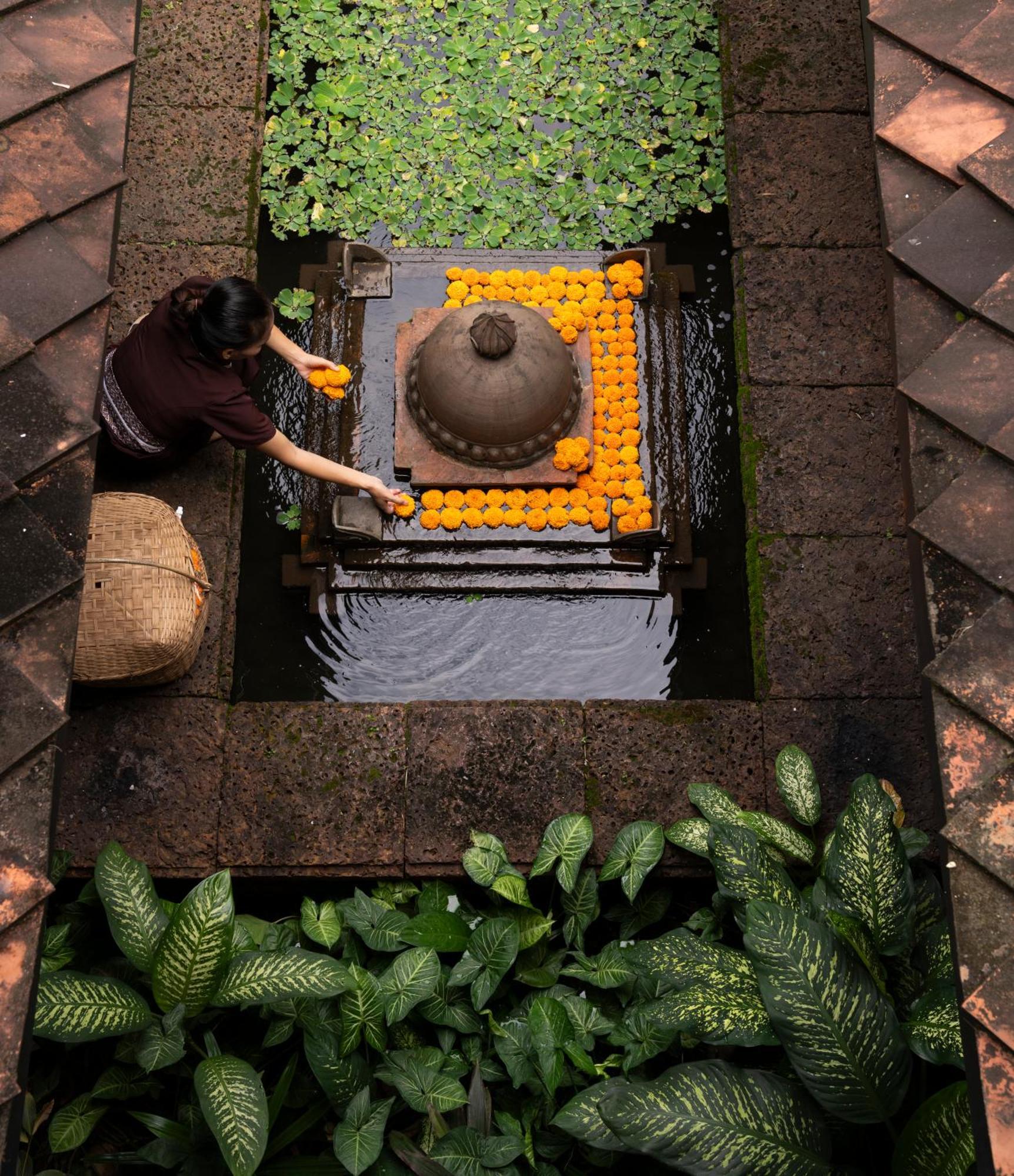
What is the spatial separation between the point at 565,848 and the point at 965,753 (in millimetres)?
1676

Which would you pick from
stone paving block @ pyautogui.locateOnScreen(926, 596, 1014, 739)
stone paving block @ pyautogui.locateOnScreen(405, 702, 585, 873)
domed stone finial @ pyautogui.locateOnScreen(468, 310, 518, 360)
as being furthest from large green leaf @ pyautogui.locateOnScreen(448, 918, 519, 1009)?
domed stone finial @ pyautogui.locateOnScreen(468, 310, 518, 360)

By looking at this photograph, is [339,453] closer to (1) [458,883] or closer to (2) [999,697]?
(1) [458,883]

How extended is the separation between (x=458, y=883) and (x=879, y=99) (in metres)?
2.86

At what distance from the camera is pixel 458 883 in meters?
3.88

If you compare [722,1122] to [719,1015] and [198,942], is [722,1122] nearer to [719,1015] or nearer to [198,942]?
[719,1015]

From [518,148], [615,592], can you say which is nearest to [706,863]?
[615,592]

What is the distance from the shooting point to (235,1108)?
2.90m

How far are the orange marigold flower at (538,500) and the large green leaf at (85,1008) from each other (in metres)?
2.24

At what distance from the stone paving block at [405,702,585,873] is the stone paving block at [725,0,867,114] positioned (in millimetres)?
2981

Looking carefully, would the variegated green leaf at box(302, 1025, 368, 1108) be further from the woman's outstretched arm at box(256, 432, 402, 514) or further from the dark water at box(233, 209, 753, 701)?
the woman's outstretched arm at box(256, 432, 402, 514)

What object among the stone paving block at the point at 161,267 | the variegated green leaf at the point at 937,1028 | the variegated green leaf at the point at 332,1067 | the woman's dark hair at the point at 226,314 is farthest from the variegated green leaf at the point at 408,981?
the stone paving block at the point at 161,267

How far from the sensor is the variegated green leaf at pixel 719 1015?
3002mm

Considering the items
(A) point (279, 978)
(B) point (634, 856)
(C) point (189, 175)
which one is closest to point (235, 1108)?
(A) point (279, 978)

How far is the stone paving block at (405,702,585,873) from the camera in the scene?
3.84 meters
